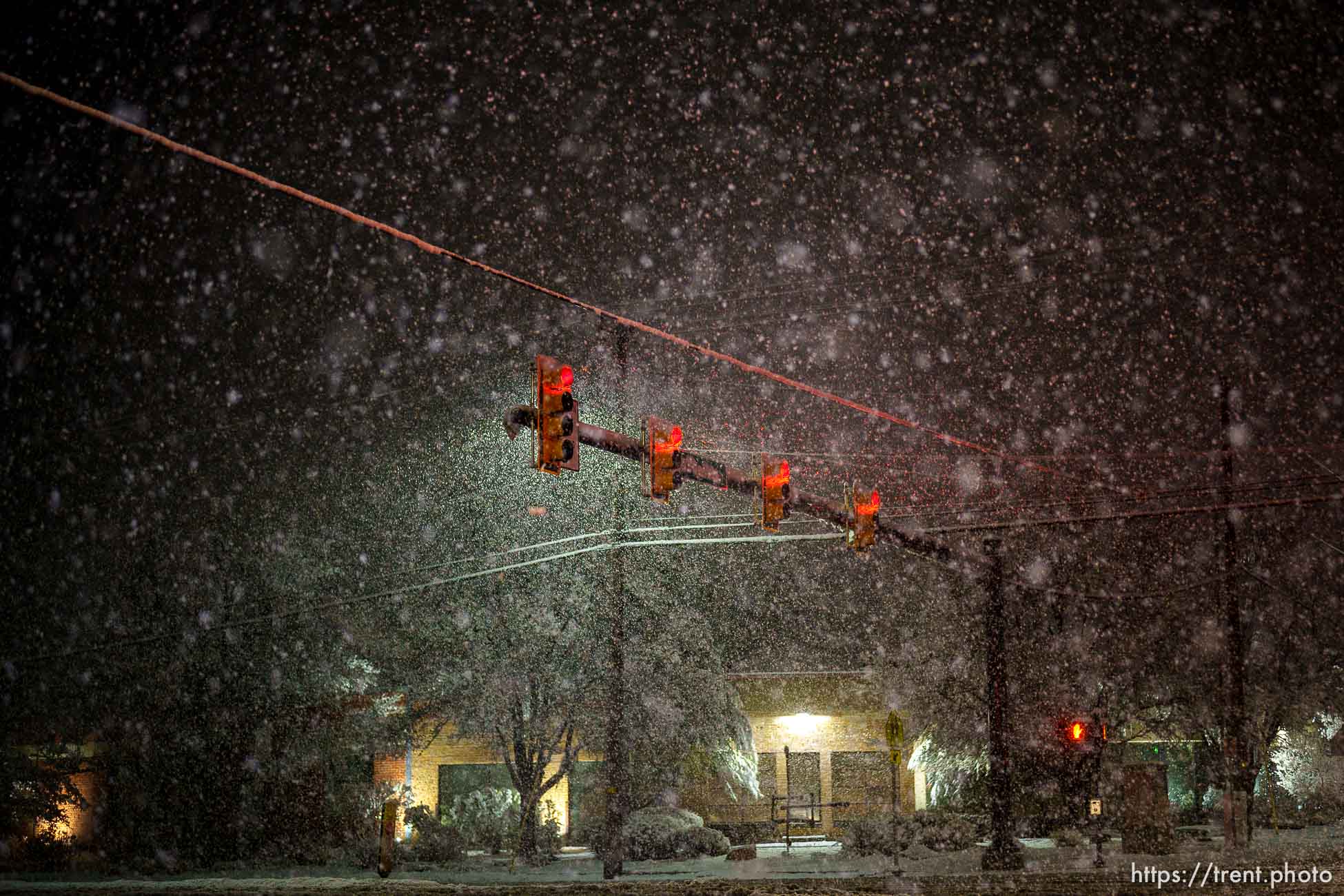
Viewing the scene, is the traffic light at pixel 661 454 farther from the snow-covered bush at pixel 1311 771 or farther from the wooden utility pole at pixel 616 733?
the snow-covered bush at pixel 1311 771

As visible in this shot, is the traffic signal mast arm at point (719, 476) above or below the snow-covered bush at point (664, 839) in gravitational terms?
above

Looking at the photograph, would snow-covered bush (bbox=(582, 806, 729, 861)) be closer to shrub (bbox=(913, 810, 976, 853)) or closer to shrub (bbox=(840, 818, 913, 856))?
shrub (bbox=(840, 818, 913, 856))

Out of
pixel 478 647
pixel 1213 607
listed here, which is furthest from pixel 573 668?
pixel 1213 607

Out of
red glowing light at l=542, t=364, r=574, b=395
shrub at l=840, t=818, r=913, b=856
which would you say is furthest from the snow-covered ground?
red glowing light at l=542, t=364, r=574, b=395

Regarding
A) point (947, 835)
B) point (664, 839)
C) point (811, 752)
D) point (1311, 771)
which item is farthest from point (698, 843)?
point (1311, 771)

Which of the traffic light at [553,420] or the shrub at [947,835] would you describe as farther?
the shrub at [947,835]

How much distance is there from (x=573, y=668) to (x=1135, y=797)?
1282 centimetres

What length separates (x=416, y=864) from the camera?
28719mm

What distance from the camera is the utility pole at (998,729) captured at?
876 inches

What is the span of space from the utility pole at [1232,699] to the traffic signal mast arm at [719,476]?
359 inches

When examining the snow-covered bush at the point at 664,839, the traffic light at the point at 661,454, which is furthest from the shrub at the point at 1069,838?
the traffic light at the point at 661,454

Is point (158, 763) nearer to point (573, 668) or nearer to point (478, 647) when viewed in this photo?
point (478, 647)

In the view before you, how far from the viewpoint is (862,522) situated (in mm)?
17797

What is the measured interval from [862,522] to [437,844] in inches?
632
